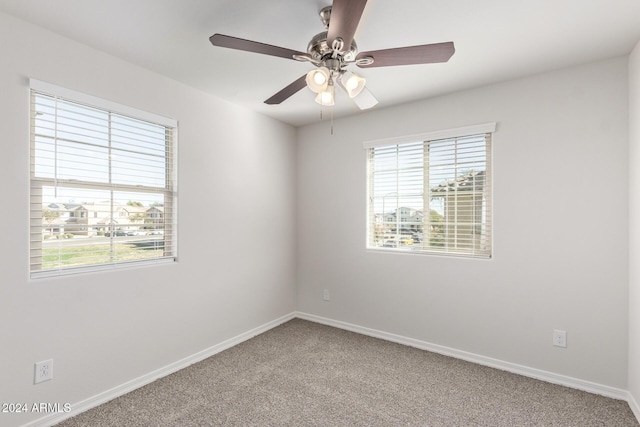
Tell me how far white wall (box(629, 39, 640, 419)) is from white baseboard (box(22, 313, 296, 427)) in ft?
10.0

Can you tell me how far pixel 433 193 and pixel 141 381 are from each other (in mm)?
2936

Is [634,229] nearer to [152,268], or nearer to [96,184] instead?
[152,268]

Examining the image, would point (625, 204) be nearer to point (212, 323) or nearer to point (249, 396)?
point (249, 396)

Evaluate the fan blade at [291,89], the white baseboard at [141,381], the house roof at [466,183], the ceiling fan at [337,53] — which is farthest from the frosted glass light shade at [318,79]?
the white baseboard at [141,381]

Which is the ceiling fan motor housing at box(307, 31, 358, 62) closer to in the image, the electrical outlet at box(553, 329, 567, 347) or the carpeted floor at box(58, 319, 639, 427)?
the carpeted floor at box(58, 319, 639, 427)

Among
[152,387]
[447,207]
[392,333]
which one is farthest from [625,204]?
[152,387]

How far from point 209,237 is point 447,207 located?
225 cm

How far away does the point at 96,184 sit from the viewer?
2264mm

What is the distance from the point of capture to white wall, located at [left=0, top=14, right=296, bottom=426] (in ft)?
6.15

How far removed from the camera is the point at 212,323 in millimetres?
3031

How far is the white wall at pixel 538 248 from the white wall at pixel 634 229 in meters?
0.05

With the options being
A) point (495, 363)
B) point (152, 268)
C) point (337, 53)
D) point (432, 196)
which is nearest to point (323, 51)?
point (337, 53)

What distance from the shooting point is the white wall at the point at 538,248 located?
2.30m

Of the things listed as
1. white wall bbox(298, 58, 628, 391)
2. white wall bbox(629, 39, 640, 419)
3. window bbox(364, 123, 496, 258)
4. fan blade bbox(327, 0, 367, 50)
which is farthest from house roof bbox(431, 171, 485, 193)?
fan blade bbox(327, 0, 367, 50)
